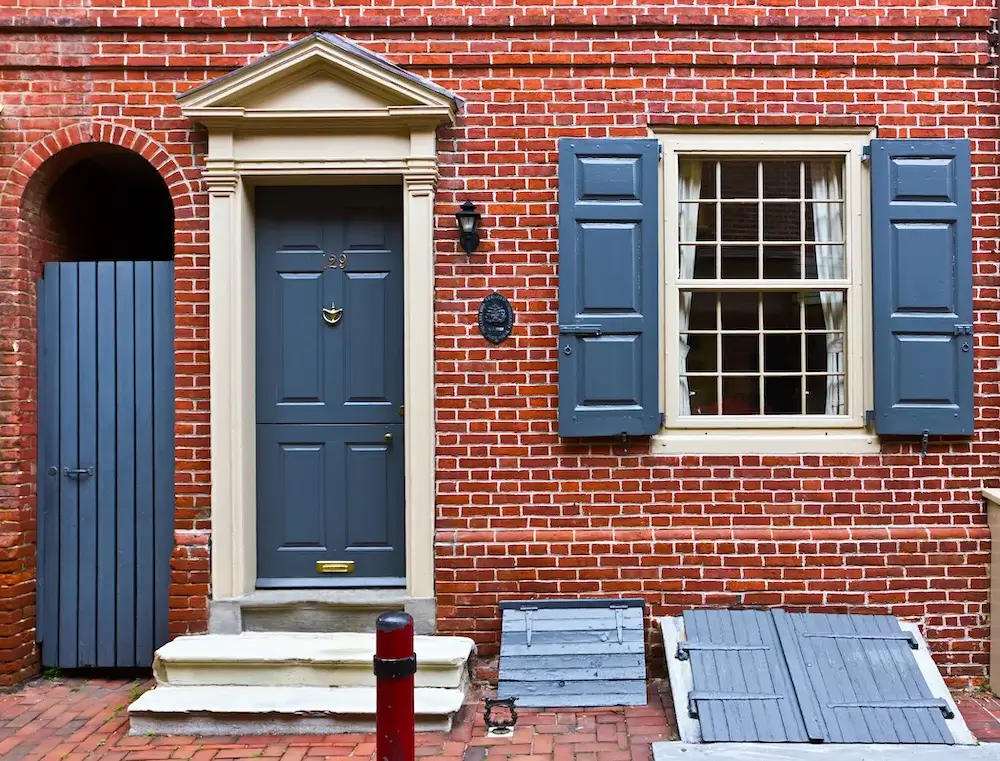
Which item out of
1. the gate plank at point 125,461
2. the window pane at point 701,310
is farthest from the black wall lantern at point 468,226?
the gate plank at point 125,461

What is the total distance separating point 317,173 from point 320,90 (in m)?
0.46

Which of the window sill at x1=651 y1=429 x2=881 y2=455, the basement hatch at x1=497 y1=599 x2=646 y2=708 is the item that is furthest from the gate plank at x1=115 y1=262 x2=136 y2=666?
the window sill at x1=651 y1=429 x2=881 y2=455

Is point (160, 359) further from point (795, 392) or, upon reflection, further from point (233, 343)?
point (795, 392)

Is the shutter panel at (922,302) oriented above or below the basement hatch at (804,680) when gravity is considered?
above

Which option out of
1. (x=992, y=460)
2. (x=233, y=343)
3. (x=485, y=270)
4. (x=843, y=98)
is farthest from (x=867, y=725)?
(x=233, y=343)

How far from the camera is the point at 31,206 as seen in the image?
15.7 feet

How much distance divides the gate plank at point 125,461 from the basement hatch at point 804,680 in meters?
3.14

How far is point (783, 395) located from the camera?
15.8ft

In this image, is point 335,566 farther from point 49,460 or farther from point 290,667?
point 49,460

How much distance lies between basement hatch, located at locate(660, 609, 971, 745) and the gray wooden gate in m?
3.08

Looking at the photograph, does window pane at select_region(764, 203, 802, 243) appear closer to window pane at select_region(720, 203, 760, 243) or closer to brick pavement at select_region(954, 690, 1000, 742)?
window pane at select_region(720, 203, 760, 243)

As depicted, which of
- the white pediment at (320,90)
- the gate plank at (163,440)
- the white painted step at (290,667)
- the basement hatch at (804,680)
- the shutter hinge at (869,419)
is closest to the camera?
the basement hatch at (804,680)

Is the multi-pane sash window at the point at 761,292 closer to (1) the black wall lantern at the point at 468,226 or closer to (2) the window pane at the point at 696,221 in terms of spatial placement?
(2) the window pane at the point at 696,221

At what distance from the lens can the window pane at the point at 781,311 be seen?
479 cm
